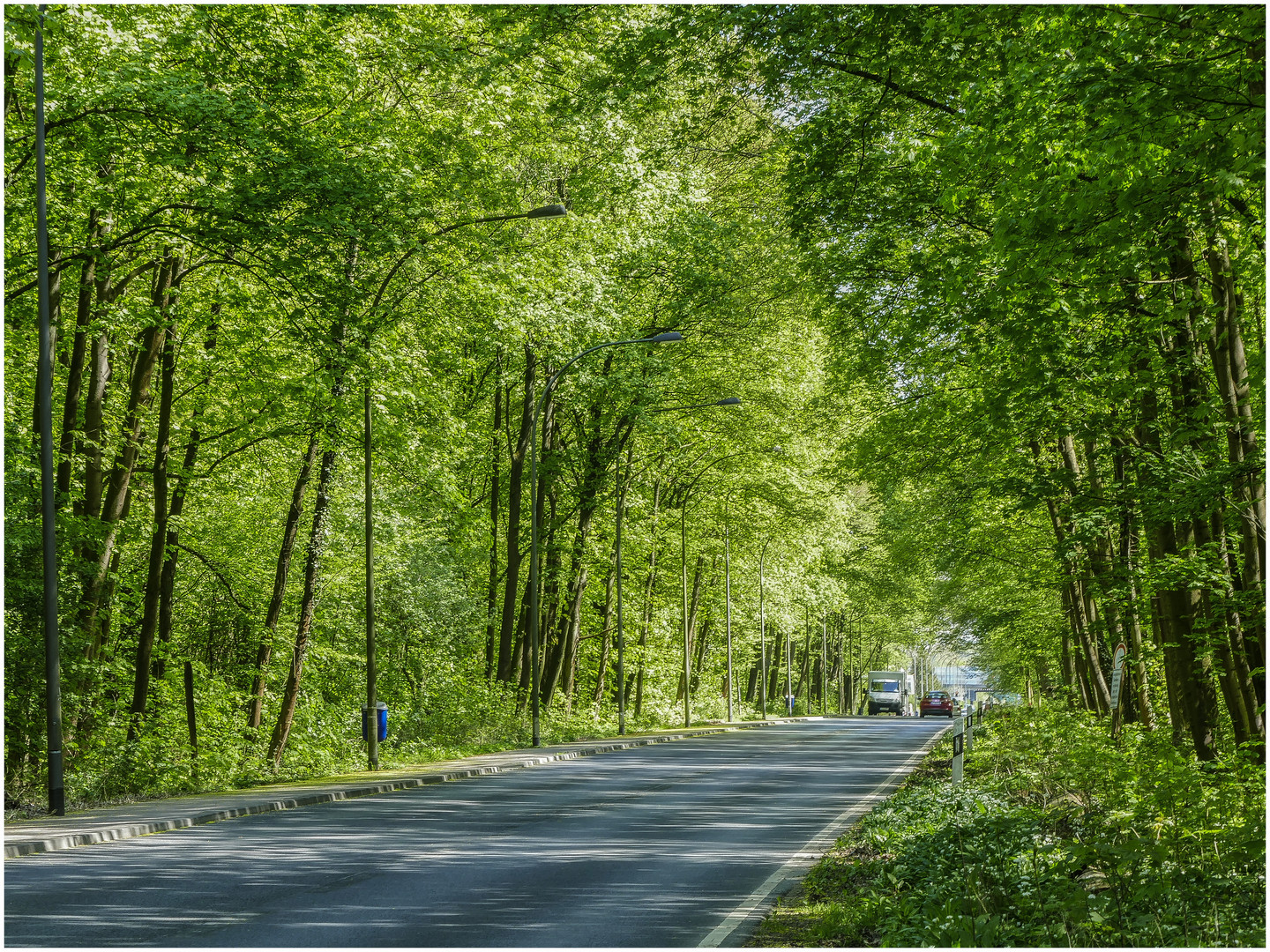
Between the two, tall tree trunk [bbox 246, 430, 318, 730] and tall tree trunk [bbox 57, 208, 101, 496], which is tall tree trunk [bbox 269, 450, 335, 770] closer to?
tall tree trunk [bbox 246, 430, 318, 730]

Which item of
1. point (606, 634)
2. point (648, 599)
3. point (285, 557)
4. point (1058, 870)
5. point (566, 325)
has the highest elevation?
point (566, 325)

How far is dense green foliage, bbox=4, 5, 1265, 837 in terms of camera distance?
11562 millimetres

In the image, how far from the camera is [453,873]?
10945mm

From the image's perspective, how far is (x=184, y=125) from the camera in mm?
16156

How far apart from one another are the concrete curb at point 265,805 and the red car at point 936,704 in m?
45.5

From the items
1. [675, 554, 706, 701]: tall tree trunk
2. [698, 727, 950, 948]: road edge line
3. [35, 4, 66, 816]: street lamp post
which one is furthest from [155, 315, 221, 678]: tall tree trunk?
[675, 554, 706, 701]: tall tree trunk

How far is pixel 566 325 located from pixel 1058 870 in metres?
23.7

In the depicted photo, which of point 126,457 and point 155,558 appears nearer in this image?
point 155,558

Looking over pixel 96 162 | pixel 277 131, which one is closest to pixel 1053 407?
pixel 277 131

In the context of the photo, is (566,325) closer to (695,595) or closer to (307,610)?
(307,610)

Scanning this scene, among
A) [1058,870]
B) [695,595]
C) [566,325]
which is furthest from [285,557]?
[695,595]

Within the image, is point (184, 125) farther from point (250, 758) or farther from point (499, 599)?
point (499, 599)

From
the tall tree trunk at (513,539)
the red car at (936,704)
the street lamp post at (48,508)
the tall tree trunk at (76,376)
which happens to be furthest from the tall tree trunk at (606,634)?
the red car at (936,704)

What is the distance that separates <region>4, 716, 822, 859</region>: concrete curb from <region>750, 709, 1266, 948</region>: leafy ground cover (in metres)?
7.78
